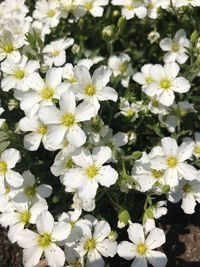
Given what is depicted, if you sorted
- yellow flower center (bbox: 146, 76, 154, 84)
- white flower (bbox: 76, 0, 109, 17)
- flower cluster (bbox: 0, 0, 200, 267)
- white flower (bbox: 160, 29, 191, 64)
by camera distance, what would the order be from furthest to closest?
white flower (bbox: 76, 0, 109, 17) < white flower (bbox: 160, 29, 191, 64) < yellow flower center (bbox: 146, 76, 154, 84) < flower cluster (bbox: 0, 0, 200, 267)

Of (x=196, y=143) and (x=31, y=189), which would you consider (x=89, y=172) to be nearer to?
(x=31, y=189)

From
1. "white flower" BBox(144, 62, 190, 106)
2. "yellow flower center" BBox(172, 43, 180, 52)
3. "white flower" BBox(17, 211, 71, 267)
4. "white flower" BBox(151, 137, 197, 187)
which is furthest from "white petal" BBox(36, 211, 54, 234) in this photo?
"yellow flower center" BBox(172, 43, 180, 52)

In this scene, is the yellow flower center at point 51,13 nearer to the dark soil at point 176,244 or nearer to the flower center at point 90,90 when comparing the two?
the flower center at point 90,90

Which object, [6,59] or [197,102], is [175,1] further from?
[6,59]

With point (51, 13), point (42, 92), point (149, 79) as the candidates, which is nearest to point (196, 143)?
point (149, 79)

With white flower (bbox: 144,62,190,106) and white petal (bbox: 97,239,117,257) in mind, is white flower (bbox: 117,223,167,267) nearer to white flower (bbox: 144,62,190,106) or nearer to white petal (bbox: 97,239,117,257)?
white petal (bbox: 97,239,117,257)

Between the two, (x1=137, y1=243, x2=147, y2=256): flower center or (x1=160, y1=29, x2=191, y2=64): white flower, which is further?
(x1=160, y1=29, x2=191, y2=64): white flower

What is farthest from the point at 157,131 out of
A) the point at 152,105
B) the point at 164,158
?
the point at 164,158
